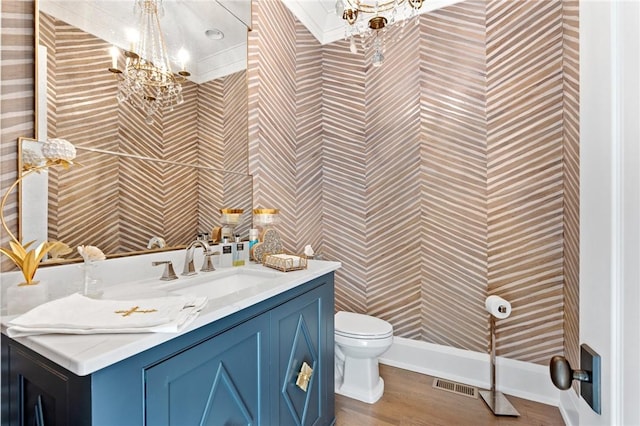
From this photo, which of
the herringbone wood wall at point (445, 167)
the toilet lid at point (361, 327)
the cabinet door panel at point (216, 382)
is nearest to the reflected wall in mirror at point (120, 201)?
the herringbone wood wall at point (445, 167)

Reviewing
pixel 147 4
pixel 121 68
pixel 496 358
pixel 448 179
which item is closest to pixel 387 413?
pixel 496 358

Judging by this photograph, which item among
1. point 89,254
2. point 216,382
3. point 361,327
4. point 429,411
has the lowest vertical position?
point 429,411

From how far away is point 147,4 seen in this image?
1352 millimetres

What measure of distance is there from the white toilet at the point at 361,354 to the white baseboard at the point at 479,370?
0.39 meters

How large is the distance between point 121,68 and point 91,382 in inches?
48.6

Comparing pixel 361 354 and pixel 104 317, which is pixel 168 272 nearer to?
pixel 104 317

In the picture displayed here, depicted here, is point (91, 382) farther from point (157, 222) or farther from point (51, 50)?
point (51, 50)

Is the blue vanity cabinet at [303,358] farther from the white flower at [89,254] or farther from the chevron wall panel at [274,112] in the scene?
the chevron wall panel at [274,112]

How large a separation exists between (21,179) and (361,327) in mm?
1864

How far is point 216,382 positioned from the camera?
0.91 m

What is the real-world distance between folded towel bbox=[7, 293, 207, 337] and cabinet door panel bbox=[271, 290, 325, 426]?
0.45 metres

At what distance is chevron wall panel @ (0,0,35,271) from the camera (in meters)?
0.95

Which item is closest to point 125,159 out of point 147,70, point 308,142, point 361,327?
point 147,70

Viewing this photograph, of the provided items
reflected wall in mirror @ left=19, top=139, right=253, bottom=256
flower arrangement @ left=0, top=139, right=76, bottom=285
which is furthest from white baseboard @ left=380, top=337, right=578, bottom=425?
flower arrangement @ left=0, top=139, right=76, bottom=285
